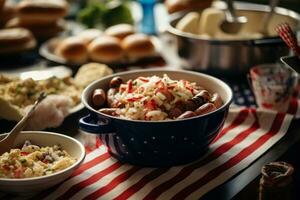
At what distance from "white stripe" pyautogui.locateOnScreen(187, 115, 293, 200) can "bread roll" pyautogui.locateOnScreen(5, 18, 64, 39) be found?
0.91 meters

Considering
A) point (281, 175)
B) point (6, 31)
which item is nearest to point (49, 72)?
point (6, 31)

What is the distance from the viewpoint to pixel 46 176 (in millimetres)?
910

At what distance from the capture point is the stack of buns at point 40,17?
5.87 feet

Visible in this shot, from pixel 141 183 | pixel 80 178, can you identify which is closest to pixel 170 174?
pixel 141 183

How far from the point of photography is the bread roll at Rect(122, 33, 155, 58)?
63.8 inches

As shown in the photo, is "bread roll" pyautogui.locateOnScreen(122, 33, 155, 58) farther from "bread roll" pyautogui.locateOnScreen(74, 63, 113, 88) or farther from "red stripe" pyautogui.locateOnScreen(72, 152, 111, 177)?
"red stripe" pyautogui.locateOnScreen(72, 152, 111, 177)

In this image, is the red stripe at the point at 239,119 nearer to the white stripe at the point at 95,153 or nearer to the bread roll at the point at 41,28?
the white stripe at the point at 95,153

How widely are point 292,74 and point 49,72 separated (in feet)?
2.04

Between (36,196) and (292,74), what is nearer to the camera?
(36,196)

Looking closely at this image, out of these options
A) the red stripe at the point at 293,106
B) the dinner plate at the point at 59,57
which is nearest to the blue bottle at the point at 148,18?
the dinner plate at the point at 59,57

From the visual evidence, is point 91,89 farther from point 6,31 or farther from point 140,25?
point 140,25

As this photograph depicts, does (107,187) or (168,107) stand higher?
(168,107)

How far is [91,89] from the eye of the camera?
112 cm

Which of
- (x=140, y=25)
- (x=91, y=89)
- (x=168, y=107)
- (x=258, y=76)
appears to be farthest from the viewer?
(x=140, y=25)
